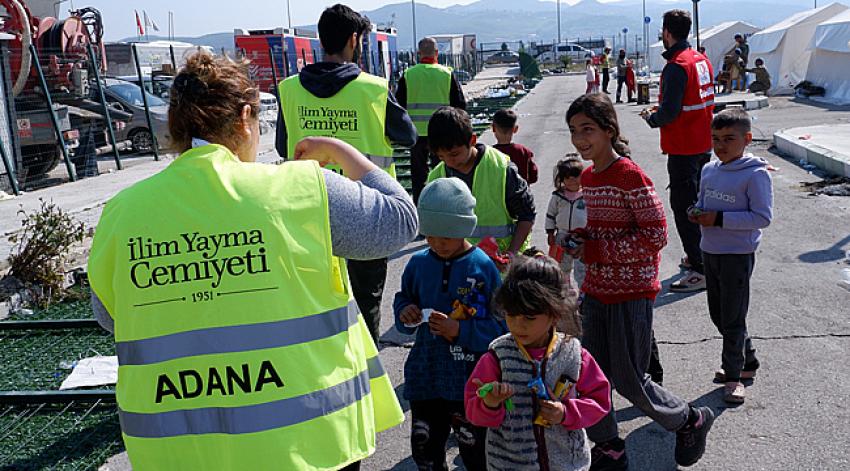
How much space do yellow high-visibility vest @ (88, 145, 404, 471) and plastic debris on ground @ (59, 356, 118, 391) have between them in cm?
381

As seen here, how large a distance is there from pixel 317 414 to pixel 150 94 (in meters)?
22.6

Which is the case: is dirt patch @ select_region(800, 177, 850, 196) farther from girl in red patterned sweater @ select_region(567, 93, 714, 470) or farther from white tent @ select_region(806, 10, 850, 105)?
white tent @ select_region(806, 10, 850, 105)

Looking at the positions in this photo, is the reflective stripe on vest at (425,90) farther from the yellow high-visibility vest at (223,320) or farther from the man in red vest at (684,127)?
the yellow high-visibility vest at (223,320)

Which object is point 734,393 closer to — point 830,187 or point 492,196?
point 492,196

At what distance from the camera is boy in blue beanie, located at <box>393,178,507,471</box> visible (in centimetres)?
377

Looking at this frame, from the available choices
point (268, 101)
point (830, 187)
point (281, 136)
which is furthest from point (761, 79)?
point (281, 136)

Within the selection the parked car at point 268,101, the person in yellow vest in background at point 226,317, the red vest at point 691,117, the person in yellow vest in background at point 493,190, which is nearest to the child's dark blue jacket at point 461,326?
the person in yellow vest in background at point 493,190

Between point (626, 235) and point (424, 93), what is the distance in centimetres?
547

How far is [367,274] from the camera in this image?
Answer: 15.7 feet

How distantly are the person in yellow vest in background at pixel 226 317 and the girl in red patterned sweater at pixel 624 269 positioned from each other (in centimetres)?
210

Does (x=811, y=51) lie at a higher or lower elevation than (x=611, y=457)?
higher

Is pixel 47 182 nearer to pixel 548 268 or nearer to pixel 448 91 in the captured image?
pixel 448 91

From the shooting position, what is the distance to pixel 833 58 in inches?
1005

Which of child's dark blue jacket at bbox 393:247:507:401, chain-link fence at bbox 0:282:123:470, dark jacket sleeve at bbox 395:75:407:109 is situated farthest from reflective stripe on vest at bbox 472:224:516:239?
dark jacket sleeve at bbox 395:75:407:109
